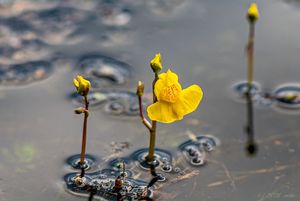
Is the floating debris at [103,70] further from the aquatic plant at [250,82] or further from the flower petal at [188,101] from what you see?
the flower petal at [188,101]

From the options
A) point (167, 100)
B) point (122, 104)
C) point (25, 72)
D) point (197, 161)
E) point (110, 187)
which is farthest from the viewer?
point (25, 72)

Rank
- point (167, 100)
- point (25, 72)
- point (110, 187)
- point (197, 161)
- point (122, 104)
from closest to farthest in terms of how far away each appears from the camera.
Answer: point (167, 100), point (110, 187), point (197, 161), point (122, 104), point (25, 72)

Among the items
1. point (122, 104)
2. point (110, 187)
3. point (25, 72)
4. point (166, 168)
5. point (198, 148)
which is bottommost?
point (110, 187)

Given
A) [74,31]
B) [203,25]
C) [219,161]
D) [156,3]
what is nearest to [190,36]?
[203,25]

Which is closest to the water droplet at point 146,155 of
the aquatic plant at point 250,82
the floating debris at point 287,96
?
the aquatic plant at point 250,82

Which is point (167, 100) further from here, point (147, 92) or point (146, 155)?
point (147, 92)

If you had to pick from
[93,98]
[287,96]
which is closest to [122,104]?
[93,98]
